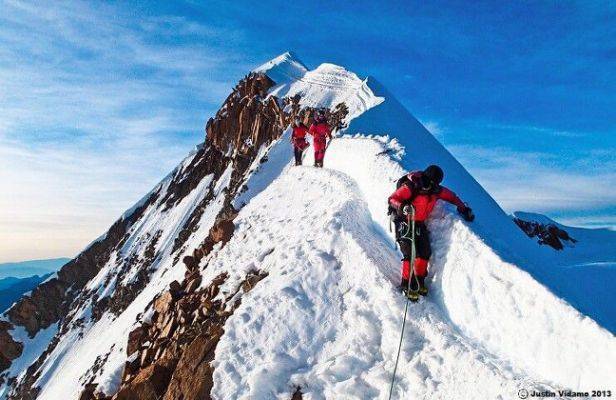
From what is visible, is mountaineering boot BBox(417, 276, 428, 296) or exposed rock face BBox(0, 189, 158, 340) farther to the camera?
exposed rock face BBox(0, 189, 158, 340)

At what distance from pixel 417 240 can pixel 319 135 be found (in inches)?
419

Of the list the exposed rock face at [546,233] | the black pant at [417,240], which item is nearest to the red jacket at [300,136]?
the exposed rock face at [546,233]

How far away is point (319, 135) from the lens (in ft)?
57.3

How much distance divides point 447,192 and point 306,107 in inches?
1085

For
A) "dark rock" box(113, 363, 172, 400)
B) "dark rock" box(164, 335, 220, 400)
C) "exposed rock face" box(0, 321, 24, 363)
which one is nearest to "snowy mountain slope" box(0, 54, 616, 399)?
"dark rock" box(164, 335, 220, 400)

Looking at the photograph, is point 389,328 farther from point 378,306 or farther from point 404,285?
point 404,285

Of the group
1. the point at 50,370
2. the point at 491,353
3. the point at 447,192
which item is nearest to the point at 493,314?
the point at 491,353

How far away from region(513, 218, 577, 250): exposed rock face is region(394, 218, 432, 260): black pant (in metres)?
10.0

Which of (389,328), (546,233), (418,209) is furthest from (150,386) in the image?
(546,233)

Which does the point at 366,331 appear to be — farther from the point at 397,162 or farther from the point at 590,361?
the point at 397,162

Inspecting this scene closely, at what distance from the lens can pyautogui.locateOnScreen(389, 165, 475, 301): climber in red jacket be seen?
7.29 m

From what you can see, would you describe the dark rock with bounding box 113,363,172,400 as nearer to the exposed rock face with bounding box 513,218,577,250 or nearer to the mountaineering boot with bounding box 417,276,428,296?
the mountaineering boot with bounding box 417,276,428,296

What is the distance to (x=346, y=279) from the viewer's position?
829 centimetres

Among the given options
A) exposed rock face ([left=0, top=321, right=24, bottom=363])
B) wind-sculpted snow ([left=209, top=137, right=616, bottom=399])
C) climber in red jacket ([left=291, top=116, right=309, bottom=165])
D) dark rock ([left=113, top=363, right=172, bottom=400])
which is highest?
climber in red jacket ([left=291, top=116, right=309, bottom=165])
